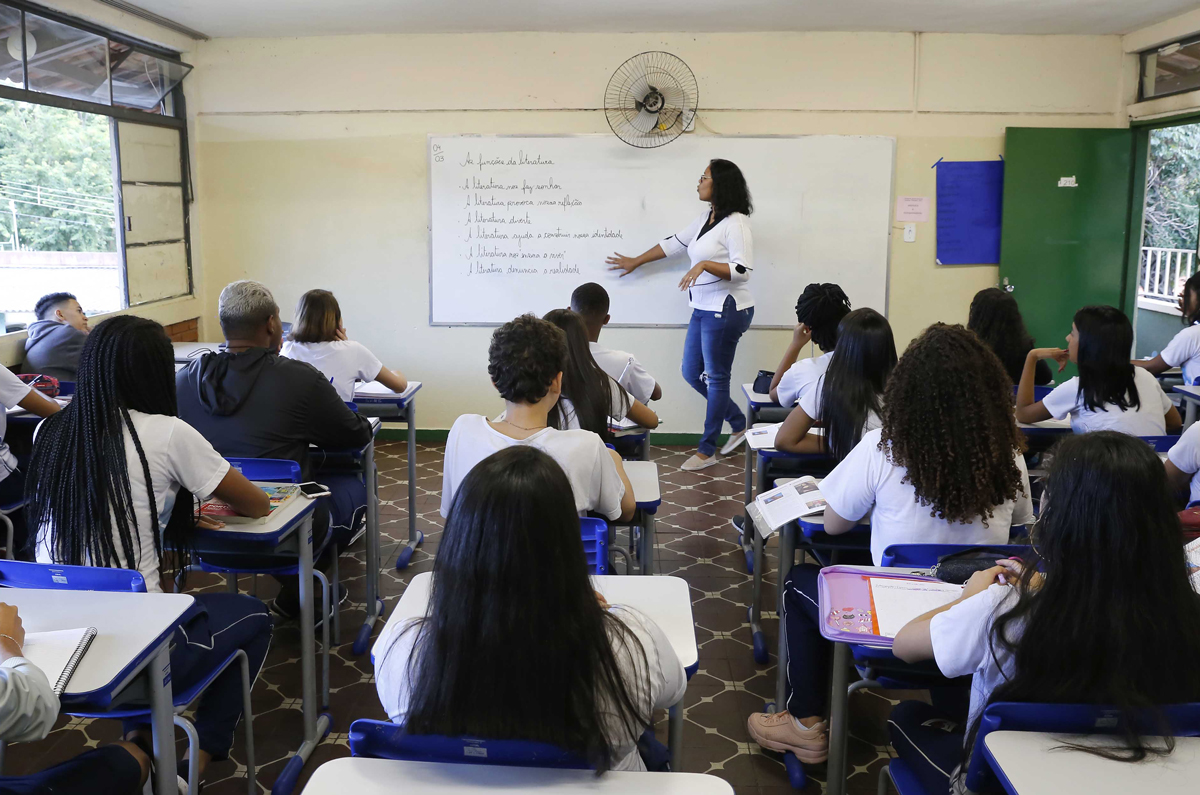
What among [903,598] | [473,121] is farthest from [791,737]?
[473,121]

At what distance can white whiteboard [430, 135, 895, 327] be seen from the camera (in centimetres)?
554

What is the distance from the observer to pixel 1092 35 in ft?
17.7

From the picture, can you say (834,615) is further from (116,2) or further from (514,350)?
(116,2)

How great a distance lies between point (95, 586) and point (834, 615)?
1.42 m

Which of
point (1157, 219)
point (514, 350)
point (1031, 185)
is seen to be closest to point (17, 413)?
point (514, 350)

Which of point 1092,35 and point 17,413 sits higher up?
point 1092,35

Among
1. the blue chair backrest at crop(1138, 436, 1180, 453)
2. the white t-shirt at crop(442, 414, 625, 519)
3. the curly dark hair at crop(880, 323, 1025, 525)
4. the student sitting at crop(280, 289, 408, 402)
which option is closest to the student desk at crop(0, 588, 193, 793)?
the white t-shirt at crop(442, 414, 625, 519)

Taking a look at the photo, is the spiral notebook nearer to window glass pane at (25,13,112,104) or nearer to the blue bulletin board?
window glass pane at (25,13,112,104)

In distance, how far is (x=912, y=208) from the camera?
559cm

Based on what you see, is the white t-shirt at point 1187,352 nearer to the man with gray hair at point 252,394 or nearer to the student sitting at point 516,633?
the man with gray hair at point 252,394

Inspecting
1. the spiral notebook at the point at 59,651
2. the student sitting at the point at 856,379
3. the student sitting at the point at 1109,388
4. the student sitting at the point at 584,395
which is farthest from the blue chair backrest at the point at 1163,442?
the spiral notebook at the point at 59,651

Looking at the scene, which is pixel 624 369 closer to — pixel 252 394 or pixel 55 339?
pixel 252 394

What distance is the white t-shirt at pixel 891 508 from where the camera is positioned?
Answer: 202 centimetres

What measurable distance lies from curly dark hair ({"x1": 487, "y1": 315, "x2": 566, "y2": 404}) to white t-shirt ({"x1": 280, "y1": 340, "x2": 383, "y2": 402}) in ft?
4.99
